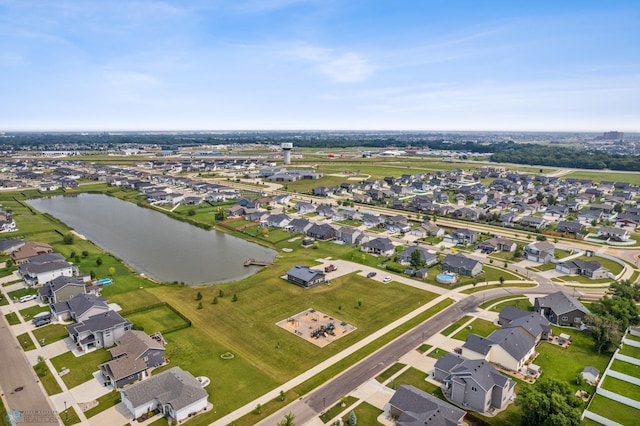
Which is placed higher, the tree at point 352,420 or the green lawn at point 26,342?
the green lawn at point 26,342

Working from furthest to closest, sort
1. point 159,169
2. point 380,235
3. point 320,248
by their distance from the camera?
1. point 159,169
2. point 380,235
3. point 320,248

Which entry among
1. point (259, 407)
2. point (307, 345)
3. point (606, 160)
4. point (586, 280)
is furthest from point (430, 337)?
point (606, 160)

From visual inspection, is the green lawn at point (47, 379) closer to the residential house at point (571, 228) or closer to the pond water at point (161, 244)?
the pond water at point (161, 244)

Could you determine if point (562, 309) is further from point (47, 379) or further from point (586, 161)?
point (586, 161)

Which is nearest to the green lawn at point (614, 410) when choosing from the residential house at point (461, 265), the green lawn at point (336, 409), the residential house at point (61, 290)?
the green lawn at point (336, 409)

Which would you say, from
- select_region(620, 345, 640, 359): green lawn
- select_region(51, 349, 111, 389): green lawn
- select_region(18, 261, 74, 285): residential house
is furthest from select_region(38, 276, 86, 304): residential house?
select_region(620, 345, 640, 359): green lawn

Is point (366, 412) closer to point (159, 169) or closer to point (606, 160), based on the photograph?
point (159, 169)

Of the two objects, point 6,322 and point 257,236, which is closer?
point 6,322
